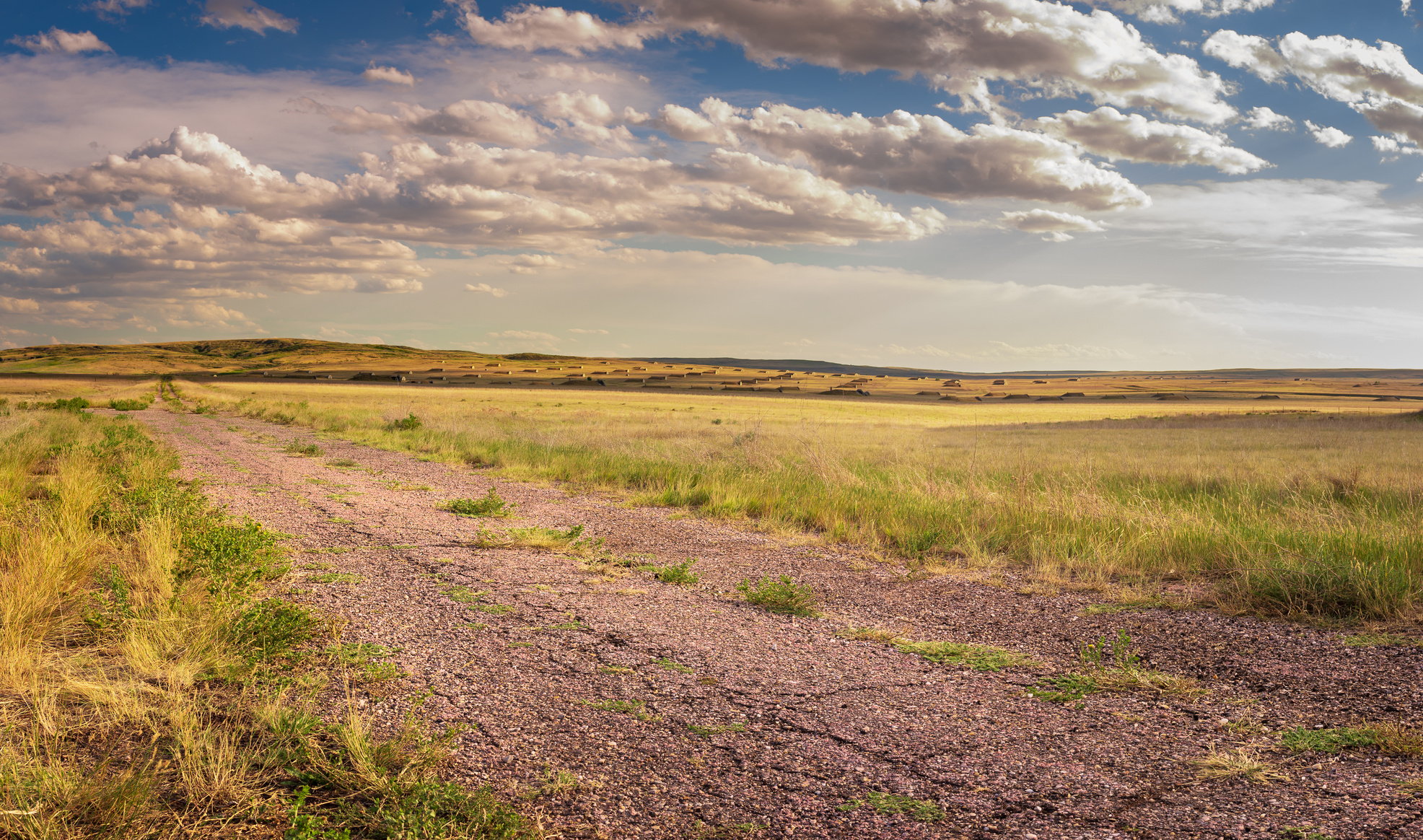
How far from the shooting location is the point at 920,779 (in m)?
4.04

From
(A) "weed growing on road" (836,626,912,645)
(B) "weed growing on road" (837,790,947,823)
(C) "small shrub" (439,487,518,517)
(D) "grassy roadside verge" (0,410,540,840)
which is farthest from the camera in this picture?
(C) "small shrub" (439,487,518,517)

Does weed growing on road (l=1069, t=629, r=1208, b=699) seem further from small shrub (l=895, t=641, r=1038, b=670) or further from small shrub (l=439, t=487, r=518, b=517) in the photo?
small shrub (l=439, t=487, r=518, b=517)

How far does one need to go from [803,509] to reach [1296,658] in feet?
25.6

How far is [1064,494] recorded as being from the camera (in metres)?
12.6

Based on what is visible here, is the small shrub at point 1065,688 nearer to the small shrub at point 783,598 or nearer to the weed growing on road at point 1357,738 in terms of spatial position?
the weed growing on road at point 1357,738

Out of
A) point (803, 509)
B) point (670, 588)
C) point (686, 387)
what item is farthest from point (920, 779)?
point (686, 387)

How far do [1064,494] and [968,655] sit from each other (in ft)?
24.2

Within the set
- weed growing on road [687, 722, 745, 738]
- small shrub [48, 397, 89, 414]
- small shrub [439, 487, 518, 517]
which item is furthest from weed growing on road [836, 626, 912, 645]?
small shrub [48, 397, 89, 414]

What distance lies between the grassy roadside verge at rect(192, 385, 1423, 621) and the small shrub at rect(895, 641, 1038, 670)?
2741 mm

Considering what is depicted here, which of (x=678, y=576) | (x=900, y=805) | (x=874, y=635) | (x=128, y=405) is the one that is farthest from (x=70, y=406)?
(x=900, y=805)

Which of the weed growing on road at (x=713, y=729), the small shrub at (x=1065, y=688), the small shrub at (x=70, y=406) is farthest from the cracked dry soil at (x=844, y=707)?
the small shrub at (x=70, y=406)

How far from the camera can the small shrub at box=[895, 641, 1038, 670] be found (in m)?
6.07

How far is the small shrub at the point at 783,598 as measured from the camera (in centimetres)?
765

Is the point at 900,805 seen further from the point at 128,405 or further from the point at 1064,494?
the point at 128,405
